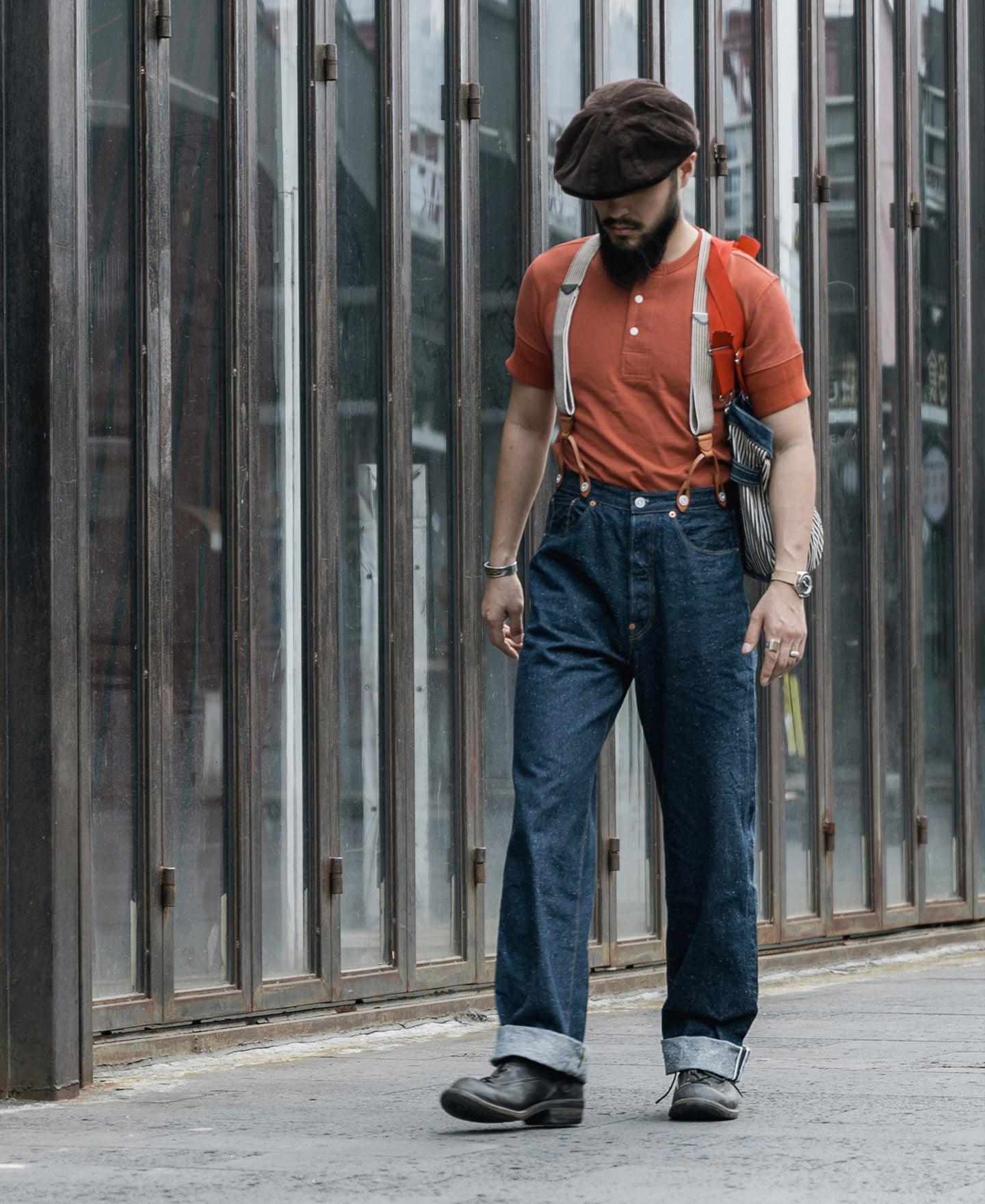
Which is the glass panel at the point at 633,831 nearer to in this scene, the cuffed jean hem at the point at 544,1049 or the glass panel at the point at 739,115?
the glass panel at the point at 739,115

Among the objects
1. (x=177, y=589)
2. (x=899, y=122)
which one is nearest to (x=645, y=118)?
(x=177, y=589)

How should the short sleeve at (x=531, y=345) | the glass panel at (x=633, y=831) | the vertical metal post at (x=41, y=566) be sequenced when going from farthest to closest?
1. the glass panel at (x=633, y=831)
2. the vertical metal post at (x=41, y=566)
3. the short sleeve at (x=531, y=345)

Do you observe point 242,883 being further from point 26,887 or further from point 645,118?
point 645,118

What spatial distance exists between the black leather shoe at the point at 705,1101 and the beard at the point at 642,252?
154 centimetres

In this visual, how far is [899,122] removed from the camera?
30.0 ft

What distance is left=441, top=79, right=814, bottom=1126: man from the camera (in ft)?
14.4

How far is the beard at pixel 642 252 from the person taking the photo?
14.7ft

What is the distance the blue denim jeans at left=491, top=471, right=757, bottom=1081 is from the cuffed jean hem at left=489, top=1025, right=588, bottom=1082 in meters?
0.06

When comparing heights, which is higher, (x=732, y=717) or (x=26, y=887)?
(x=732, y=717)

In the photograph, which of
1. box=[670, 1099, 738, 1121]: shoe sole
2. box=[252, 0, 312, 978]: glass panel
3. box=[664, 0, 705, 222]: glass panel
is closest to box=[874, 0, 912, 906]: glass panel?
box=[664, 0, 705, 222]: glass panel

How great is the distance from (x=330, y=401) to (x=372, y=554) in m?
0.46

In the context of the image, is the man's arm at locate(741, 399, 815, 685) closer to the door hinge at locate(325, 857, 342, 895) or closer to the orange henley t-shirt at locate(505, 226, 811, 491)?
the orange henley t-shirt at locate(505, 226, 811, 491)

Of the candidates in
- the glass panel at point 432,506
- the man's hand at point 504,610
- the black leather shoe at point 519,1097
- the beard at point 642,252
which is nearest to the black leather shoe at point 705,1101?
the black leather shoe at point 519,1097

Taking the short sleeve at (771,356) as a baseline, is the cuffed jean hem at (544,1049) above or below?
below
